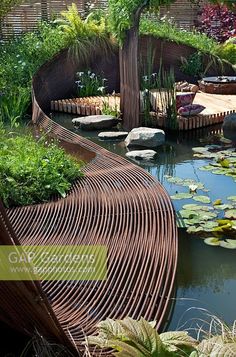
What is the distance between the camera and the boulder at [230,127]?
6812mm

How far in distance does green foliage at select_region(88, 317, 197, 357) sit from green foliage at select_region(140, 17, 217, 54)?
321 inches

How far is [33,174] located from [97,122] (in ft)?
10.3

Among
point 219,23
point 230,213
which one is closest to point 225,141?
point 230,213

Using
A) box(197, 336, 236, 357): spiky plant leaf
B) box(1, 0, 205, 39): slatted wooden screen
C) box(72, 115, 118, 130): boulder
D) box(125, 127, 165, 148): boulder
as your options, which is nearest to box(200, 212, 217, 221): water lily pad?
box(197, 336, 236, 357): spiky plant leaf

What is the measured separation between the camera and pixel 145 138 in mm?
6375

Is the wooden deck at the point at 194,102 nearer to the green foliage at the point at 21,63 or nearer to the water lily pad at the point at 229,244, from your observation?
the green foliage at the point at 21,63

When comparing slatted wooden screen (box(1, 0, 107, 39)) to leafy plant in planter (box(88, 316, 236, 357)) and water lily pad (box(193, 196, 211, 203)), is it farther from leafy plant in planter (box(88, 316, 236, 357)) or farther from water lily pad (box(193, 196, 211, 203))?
leafy plant in planter (box(88, 316, 236, 357))

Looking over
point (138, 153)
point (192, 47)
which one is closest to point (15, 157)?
point (138, 153)

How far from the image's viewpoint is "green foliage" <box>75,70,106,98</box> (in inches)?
354

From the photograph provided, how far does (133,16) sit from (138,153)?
172 cm

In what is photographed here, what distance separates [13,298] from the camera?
5.90ft

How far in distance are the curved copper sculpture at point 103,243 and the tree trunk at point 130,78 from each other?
2388 millimetres

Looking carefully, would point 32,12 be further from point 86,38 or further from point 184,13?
point 184,13

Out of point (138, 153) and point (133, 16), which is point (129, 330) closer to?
point (138, 153)
